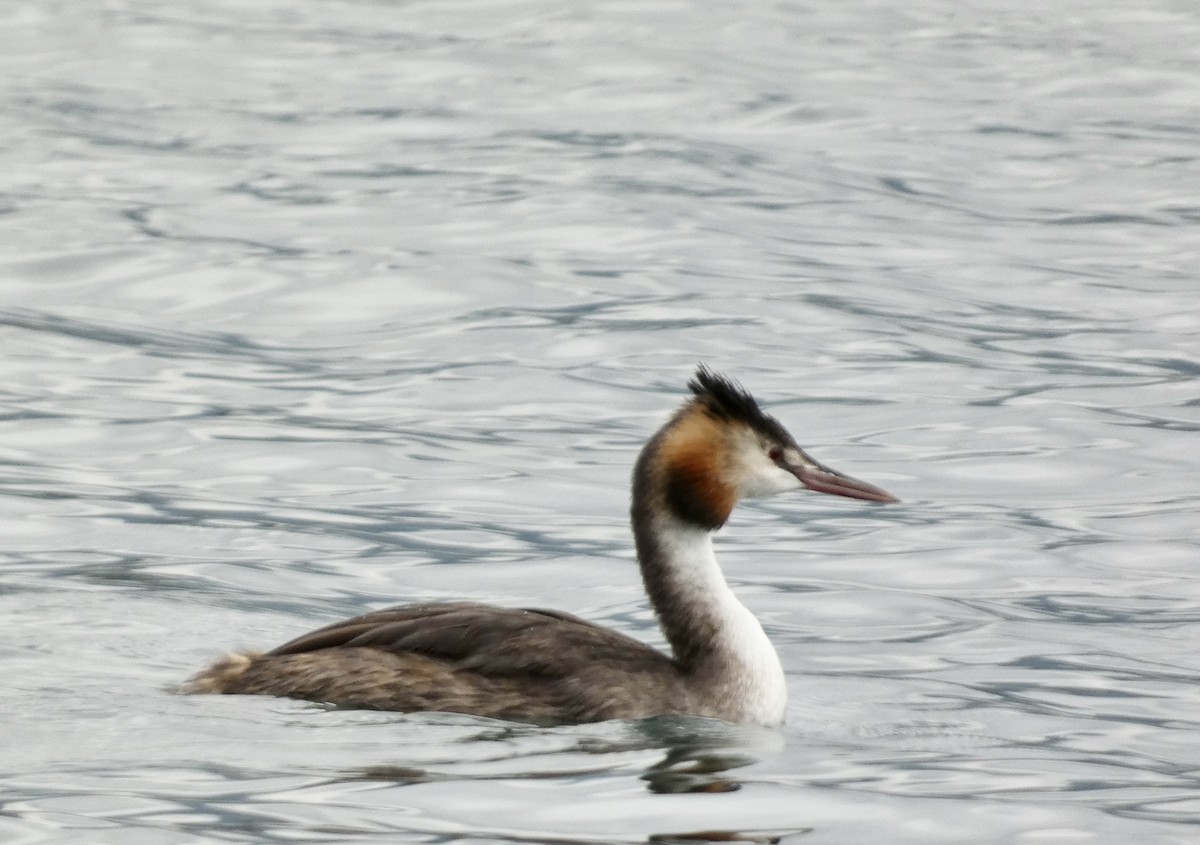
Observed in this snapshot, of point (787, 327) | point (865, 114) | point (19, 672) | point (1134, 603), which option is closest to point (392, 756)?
point (19, 672)

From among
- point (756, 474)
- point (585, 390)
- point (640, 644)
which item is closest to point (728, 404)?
point (756, 474)

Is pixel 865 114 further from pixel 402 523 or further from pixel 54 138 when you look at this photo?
pixel 402 523

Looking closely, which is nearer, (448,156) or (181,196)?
(181,196)

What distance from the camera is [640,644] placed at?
322 inches

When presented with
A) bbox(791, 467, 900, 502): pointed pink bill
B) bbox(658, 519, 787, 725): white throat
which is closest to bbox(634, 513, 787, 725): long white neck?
bbox(658, 519, 787, 725): white throat

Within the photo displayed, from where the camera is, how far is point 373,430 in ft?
42.5

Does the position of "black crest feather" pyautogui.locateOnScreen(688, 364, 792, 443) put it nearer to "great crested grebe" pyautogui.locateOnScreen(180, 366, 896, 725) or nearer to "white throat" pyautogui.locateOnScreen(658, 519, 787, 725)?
"great crested grebe" pyautogui.locateOnScreen(180, 366, 896, 725)

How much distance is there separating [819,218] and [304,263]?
14.9 feet

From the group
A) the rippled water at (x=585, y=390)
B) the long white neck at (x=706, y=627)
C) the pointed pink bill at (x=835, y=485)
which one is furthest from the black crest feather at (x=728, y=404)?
the rippled water at (x=585, y=390)

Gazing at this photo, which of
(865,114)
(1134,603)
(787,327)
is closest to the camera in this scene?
(1134,603)

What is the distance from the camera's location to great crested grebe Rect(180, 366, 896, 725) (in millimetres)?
7859

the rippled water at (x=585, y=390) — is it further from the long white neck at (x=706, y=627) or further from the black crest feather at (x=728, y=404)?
the black crest feather at (x=728, y=404)

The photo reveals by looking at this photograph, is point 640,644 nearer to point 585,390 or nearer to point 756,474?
point 756,474

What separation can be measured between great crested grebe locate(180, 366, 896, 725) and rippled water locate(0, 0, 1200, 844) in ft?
0.44
